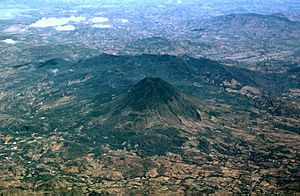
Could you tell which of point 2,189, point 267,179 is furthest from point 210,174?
point 2,189

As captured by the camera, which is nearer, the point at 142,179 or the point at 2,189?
the point at 2,189

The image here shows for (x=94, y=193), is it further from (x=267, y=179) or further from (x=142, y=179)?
(x=267, y=179)

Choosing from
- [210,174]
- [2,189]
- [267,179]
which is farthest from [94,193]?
[267,179]

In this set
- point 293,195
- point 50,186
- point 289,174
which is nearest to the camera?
point 293,195

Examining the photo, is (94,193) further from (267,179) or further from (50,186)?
(267,179)

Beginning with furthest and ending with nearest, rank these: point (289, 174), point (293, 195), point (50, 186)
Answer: point (289, 174), point (50, 186), point (293, 195)

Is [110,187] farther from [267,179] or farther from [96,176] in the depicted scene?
[267,179]

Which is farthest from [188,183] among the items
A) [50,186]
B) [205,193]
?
[50,186]

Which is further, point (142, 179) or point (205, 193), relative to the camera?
point (142, 179)
